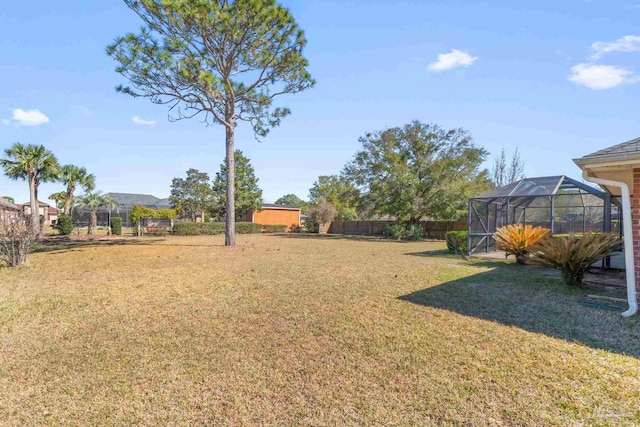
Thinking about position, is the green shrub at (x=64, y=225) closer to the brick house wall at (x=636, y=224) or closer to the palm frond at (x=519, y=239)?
the palm frond at (x=519, y=239)

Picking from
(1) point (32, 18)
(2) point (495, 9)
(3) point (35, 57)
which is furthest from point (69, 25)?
(2) point (495, 9)

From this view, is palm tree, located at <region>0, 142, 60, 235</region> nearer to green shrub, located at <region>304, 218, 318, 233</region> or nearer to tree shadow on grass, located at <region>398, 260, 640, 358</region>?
green shrub, located at <region>304, 218, 318, 233</region>

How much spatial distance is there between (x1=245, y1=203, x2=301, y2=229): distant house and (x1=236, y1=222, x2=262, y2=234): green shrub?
274 centimetres

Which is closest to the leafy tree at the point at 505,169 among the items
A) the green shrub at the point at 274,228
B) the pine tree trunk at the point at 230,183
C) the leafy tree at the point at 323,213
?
the leafy tree at the point at 323,213

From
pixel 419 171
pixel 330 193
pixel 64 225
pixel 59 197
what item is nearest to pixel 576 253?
pixel 419 171

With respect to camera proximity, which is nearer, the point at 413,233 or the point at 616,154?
the point at 616,154

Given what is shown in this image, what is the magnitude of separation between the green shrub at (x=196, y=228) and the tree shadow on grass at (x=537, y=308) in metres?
22.4

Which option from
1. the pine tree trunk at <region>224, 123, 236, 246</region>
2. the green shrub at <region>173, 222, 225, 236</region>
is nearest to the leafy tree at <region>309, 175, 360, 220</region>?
the green shrub at <region>173, 222, 225, 236</region>

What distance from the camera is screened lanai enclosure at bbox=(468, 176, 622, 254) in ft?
38.1

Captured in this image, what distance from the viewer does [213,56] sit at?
46.0ft

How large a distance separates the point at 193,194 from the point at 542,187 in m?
28.2

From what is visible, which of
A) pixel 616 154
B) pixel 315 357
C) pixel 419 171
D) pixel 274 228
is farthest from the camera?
pixel 274 228

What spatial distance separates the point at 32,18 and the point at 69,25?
34.8 inches

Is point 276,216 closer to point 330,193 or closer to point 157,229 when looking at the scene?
point 330,193
